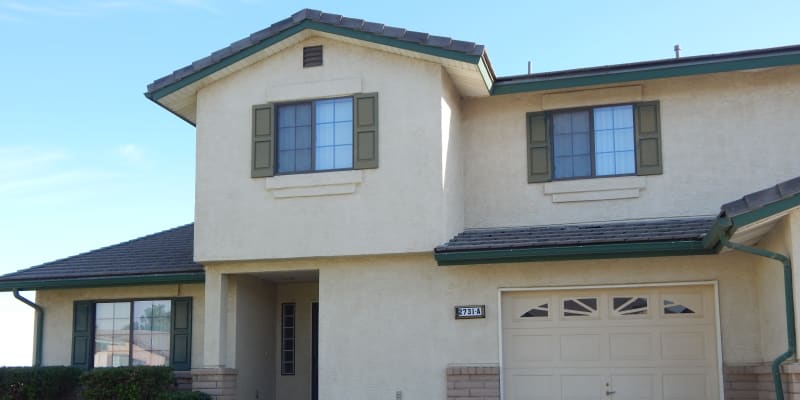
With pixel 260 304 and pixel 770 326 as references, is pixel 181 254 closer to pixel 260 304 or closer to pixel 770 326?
pixel 260 304

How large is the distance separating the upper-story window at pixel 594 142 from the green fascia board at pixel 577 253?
1.89 m

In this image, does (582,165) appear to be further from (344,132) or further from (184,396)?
(184,396)

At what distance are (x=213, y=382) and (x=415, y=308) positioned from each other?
3.60 meters

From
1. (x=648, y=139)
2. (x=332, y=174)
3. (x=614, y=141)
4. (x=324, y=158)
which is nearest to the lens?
(x=648, y=139)

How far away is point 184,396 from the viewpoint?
15.6 meters

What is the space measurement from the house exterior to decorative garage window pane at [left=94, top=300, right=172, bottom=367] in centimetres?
77

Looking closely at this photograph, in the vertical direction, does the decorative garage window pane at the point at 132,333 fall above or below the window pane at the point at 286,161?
below

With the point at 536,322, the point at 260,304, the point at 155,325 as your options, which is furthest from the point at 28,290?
the point at 536,322

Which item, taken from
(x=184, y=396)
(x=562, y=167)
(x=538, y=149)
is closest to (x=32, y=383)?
(x=184, y=396)

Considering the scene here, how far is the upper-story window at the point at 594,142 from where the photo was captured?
51.2 feet

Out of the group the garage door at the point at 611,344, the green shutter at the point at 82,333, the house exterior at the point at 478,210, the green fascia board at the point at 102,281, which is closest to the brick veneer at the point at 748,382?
the house exterior at the point at 478,210

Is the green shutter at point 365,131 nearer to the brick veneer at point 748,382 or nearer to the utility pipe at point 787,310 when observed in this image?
the utility pipe at point 787,310

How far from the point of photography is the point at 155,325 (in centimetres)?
1772

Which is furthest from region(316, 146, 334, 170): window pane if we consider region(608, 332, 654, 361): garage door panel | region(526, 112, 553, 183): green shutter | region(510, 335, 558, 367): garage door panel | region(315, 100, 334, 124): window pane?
region(608, 332, 654, 361): garage door panel
